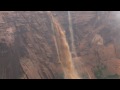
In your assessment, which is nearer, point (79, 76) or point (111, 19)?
point (79, 76)

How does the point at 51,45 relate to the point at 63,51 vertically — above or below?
above

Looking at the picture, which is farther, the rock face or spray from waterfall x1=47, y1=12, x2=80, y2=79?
spray from waterfall x1=47, y1=12, x2=80, y2=79

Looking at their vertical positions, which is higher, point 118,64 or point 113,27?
point 113,27

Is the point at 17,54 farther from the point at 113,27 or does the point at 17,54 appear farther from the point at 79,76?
the point at 113,27
